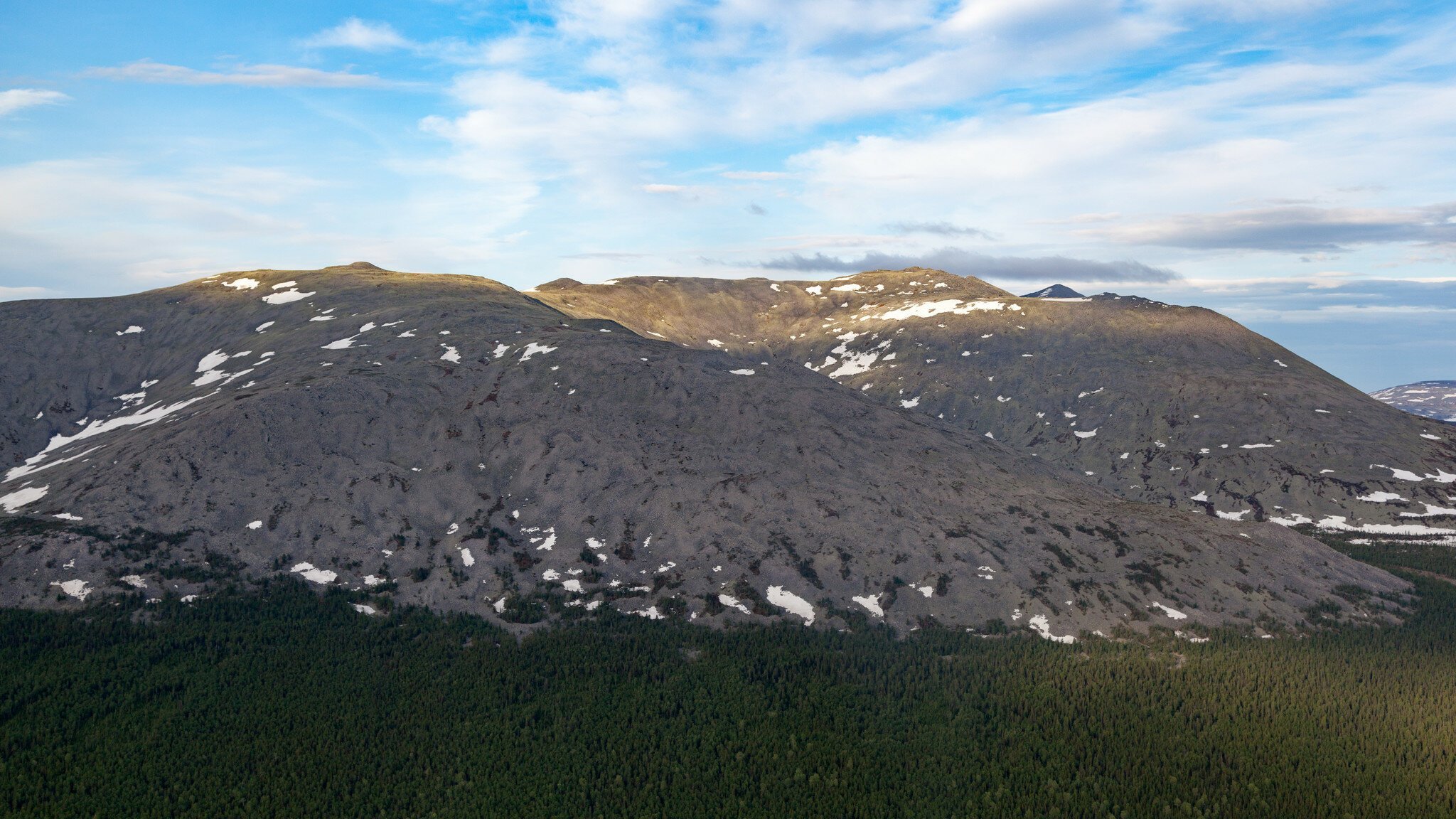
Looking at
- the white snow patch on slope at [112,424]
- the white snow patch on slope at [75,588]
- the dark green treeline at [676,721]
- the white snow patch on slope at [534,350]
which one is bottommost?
the dark green treeline at [676,721]

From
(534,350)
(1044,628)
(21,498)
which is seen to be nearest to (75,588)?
(21,498)

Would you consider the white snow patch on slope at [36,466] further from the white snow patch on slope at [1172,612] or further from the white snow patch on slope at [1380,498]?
the white snow patch on slope at [1380,498]

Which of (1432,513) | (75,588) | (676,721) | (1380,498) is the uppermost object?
(75,588)

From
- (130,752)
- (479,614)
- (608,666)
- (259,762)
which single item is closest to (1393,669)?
(608,666)

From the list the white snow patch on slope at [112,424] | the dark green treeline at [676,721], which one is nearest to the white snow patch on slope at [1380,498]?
the dark green treeline at [676,721]

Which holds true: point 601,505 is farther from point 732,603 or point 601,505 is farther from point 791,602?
point 791,602

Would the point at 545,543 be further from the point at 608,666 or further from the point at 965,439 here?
the point at 965,439

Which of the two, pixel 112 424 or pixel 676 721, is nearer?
pixel 676 721
